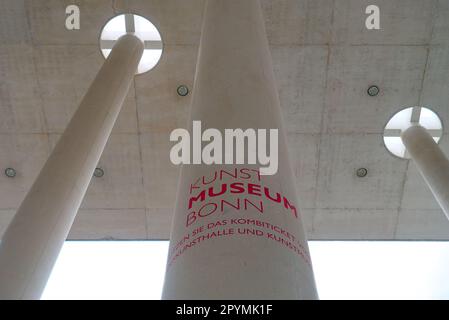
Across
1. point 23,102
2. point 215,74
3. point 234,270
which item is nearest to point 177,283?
point 234,270

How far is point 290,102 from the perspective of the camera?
13.9 meters

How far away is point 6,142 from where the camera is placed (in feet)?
47.0

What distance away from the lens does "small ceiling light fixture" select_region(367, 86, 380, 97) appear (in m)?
13.5

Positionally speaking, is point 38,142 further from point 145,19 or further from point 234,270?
point 234,270

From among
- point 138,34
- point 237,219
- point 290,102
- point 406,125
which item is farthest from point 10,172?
point 237,219

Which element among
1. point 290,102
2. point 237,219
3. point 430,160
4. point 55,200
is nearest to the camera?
point 237,219

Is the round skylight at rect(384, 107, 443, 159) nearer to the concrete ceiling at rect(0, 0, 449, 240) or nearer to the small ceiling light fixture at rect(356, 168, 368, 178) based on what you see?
the concrete ceiling at rect(0, 0, 449, 240)

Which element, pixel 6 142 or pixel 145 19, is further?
pixel 6 142

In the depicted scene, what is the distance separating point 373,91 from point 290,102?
2.21 meters

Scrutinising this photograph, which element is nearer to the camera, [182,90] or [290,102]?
[182,90]

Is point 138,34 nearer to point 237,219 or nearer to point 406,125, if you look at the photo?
point 406,125

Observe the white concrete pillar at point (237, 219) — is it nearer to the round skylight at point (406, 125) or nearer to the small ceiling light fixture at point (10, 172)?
the round skylight at point (406, 125)

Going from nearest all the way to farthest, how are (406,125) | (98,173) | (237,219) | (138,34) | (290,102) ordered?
(237,219), (138,34), (290,102), (406,125), (98,173)
